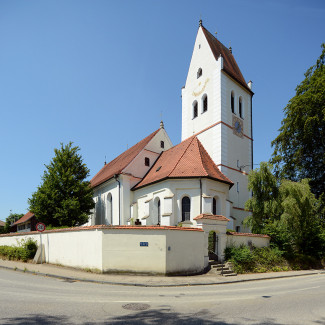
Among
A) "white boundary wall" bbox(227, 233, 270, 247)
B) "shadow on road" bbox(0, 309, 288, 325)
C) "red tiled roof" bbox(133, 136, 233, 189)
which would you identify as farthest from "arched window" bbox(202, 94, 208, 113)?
"shadow on road" bbox(0, 309, 288, 325)

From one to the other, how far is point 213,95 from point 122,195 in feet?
44.8

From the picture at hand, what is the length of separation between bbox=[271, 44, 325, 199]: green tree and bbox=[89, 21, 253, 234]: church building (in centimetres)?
364

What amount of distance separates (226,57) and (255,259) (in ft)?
75.7

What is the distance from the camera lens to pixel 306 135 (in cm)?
2770

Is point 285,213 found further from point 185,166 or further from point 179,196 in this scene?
point 185,166

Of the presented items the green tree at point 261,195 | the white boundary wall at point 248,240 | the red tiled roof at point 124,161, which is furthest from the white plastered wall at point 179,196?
the red tiled roof at point 124,161

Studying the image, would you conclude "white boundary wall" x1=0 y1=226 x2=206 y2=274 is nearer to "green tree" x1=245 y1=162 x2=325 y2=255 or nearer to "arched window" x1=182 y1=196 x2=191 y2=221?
"arched window" x1=182 y1=196 x2=191 y2=221

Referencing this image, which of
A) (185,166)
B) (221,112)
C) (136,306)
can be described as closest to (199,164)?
(185,166)

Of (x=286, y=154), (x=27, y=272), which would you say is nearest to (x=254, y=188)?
(x=286, y=154)

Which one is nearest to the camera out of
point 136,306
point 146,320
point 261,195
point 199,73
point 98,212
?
point 146,320

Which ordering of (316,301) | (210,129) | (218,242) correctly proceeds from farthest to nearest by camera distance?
(210,129)
(218,242)
(316,301)

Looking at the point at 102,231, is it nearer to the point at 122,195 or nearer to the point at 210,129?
the point at 122,195

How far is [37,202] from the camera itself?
82.3 ft

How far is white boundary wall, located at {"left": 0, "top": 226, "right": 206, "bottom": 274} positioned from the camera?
47.8 feet
